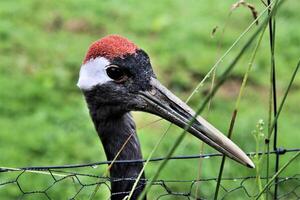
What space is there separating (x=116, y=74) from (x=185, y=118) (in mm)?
361

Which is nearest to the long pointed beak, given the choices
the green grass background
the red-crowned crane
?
the red-crowned crane

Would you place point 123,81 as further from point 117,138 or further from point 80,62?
point 80,62

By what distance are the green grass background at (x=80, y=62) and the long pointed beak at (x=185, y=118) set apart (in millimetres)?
1010

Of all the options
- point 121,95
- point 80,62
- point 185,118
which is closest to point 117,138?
point 121,95

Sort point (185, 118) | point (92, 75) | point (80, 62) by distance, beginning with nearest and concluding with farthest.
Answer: point (185, 118) < point (92, 75) < point (80, 62)

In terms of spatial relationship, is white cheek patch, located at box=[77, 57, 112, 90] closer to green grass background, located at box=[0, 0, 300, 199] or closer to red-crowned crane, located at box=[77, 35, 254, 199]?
red-crowned crane, located at box=[77, 35, 254, 199]

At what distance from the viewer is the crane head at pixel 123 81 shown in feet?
8.23

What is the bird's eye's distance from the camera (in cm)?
255

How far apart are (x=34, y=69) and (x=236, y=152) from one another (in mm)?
3746

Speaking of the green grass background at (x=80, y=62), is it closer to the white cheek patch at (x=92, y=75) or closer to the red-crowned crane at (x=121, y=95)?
the red-crowned crane at (x=121, y=95)

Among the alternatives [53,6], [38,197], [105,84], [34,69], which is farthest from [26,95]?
[105,84]

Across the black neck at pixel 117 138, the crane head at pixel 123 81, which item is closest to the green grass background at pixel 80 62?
the black neck at pixel 117 138

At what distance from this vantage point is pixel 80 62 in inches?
225

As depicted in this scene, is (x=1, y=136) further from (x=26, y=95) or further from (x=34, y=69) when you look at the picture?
(x=34, y=69)
